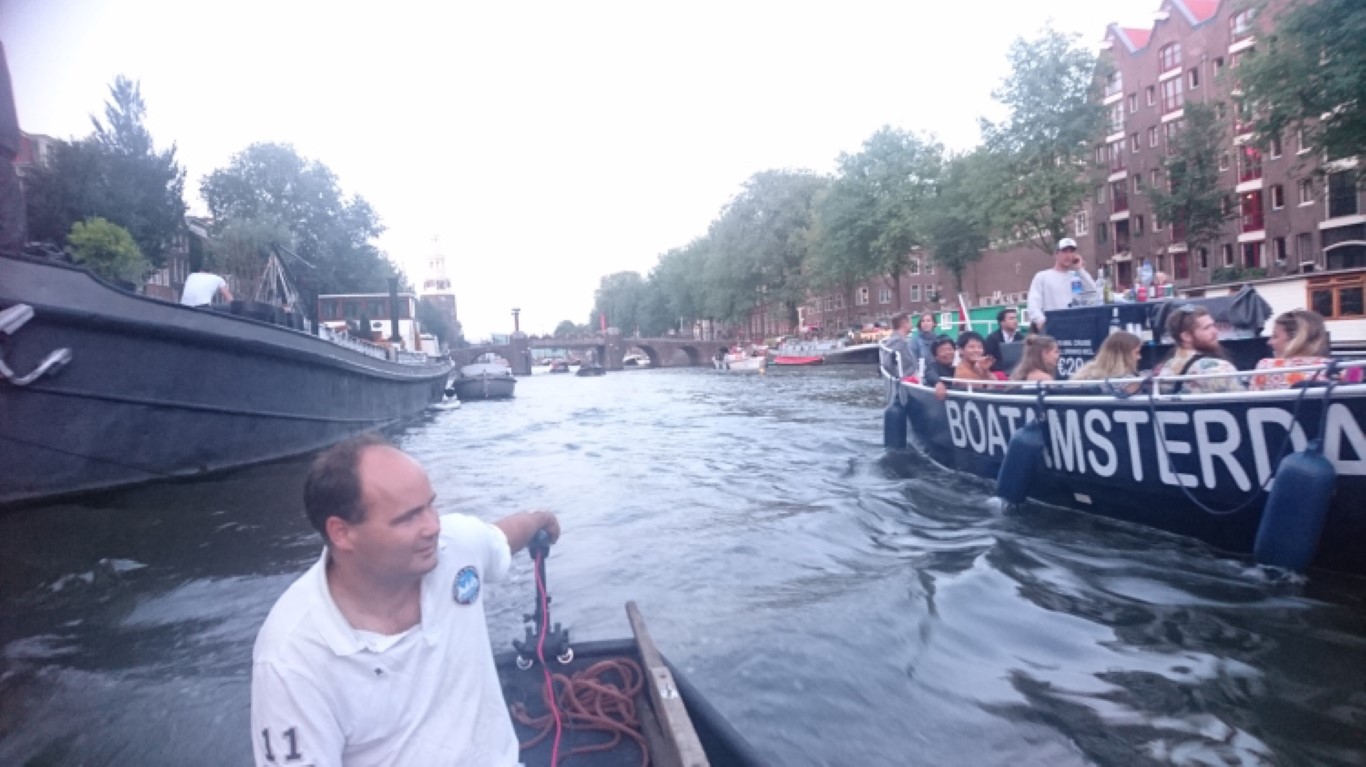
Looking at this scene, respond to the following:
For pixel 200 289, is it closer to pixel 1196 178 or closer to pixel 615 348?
pixel 1196 178

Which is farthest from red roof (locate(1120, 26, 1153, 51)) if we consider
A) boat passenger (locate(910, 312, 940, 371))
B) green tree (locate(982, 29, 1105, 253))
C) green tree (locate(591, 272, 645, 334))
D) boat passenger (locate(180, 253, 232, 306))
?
green tree (locate(591, 272, 645, 334))

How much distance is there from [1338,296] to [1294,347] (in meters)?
17.7

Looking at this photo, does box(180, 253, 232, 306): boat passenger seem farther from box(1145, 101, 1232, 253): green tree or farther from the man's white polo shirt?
box(1145, 101, 1232, 253): green tree

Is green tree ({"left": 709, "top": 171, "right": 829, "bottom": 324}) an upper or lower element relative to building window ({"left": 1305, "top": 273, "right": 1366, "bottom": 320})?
upper

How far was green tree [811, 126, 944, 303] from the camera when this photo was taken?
47.2 metres

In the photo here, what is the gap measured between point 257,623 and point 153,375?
582cm

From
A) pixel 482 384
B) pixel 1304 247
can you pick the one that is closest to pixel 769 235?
pixel 482 384

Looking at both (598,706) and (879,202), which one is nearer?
(598,706)

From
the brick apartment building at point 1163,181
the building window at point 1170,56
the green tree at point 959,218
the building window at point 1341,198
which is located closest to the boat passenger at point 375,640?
the brick apartment building at point 1163,181

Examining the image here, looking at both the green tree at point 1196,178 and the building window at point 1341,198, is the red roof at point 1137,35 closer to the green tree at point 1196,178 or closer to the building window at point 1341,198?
the green tree at point 1196,178

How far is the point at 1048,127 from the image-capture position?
36.3 meters

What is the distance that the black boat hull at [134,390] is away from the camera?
8.60m

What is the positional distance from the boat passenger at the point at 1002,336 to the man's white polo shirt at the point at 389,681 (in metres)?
8.84

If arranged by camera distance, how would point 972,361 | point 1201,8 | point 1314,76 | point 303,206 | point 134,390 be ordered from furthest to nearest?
point 303,206 → point 1201,8 → point 1314,76 → point 134,390 → point 972,361
